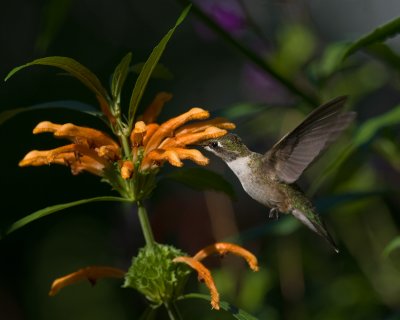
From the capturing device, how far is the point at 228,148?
1.74 m

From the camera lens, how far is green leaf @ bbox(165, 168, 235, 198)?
149 cm

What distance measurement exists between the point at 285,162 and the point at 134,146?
19.7 inches

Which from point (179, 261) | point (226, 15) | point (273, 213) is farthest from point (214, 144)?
point (226, 15)

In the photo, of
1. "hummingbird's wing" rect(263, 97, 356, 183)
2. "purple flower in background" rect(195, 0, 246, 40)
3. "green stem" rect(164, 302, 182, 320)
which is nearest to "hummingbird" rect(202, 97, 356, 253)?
"hummingbird's wing" rect(263, 97, 356, 183)

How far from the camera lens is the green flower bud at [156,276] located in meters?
1.39

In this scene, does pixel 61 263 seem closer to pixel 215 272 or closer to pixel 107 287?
pixel 107 287

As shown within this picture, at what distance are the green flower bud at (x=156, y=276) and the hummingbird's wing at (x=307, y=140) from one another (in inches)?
15.5

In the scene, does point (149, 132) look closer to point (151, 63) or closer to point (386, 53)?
point (151, 63)

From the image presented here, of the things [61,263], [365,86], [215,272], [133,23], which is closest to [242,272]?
[215,272]

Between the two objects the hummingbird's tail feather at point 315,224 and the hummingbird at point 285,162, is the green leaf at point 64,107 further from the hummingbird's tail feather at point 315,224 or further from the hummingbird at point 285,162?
the hummingbird's tail feather at point 315,224

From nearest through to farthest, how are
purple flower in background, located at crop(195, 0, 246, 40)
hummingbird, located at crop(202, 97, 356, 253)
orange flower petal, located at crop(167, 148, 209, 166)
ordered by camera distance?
orange flower petal, located at crop(167, 148, 209, 166), hummingbird, located at crop(202, 97, 356, 253), purple flower in background, located at crop(195, 0, 246, 40)

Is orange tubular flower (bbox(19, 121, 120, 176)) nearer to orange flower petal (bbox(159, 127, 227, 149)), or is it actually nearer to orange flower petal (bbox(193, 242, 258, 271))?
orange flower petal (bbox(159, 127, 227, 149))

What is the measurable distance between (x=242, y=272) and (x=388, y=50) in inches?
54.6

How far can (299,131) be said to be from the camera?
159cm
